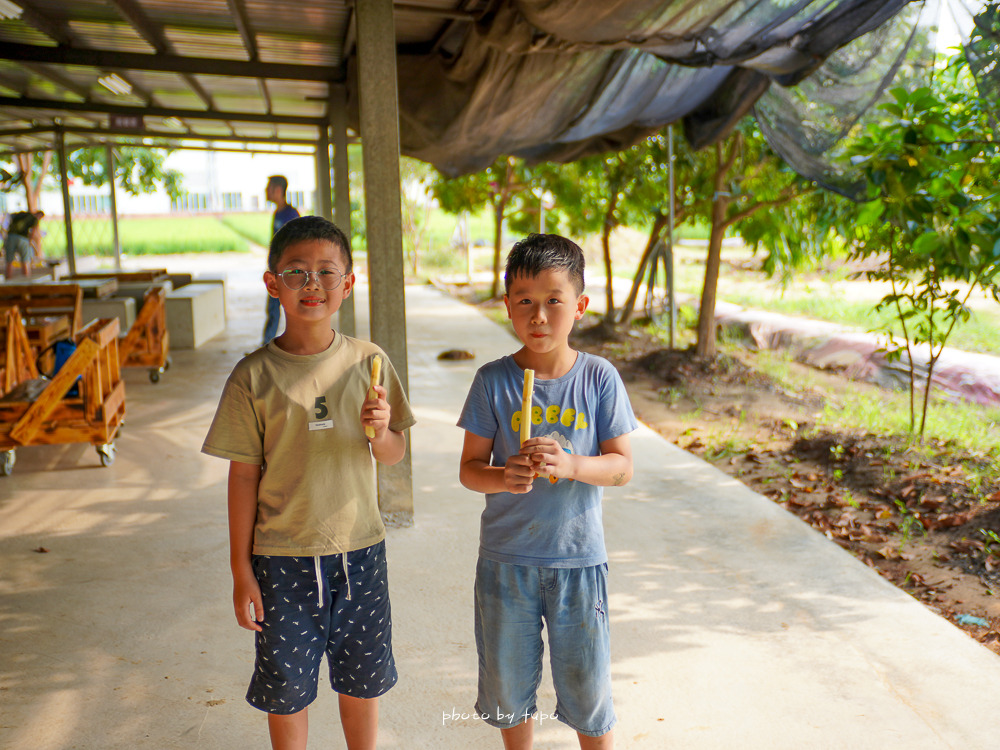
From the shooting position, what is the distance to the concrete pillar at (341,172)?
27.7 ft

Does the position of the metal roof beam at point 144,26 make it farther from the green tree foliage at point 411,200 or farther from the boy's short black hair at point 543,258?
the green tree foliage at point 411,200

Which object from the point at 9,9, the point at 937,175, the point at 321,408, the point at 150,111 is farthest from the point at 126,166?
the point at 321,408

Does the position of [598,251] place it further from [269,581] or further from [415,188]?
[269,581]

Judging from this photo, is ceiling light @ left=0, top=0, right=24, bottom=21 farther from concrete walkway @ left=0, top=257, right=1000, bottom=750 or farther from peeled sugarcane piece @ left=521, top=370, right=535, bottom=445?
peeled sugarcane piece @ left=521, top=370, right=535, bottom=445

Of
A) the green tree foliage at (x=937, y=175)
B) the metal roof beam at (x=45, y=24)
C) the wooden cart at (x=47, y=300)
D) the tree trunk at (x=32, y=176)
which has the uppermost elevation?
the tree trunk at (x=32, y=176)

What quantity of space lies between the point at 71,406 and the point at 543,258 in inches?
161

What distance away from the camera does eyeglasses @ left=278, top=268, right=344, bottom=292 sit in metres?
1.76

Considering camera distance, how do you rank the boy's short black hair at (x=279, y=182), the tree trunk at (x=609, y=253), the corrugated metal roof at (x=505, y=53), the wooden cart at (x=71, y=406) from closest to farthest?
the corrugated metal roof at (x=505, y=53), the wooden cart at (x=71, y=406), the boy's short black hair at (x=279, y=182), the tree trunk at (x=609, y=253)

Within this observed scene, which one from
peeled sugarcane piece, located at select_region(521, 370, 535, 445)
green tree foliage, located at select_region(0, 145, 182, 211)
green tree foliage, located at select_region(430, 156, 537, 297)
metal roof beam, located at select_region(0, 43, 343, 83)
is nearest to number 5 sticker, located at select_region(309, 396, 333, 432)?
peeled sugarcane piece, located at select_region(521, 370, 535, 445)

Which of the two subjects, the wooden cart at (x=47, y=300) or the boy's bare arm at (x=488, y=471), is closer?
the boy's bare arm at (x=488, y=471)

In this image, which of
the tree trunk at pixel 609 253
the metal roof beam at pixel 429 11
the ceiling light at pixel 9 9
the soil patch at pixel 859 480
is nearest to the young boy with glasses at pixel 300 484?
the soil patch at pixel 859 480

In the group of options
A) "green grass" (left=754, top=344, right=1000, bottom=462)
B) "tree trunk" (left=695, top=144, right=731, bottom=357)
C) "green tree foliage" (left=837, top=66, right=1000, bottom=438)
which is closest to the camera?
"green tree foliage" (left=837, top=66, right=1000, bottom=438)

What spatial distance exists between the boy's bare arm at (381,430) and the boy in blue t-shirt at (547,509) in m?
0.18

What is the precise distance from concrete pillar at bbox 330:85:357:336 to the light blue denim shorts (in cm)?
703
